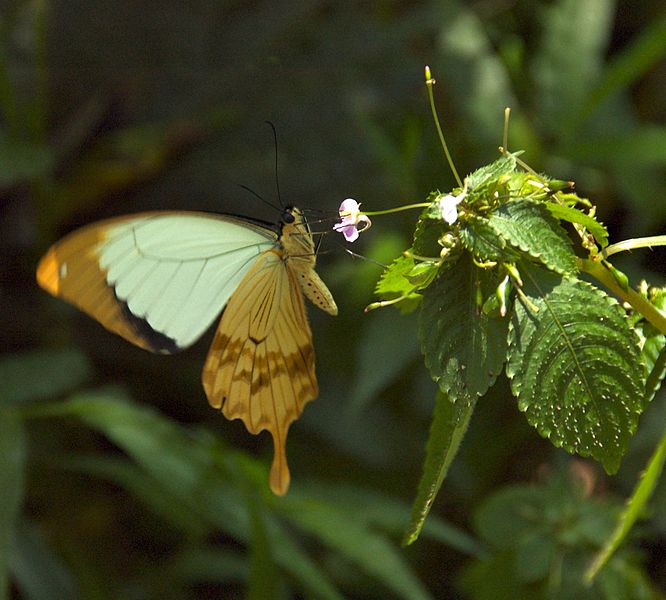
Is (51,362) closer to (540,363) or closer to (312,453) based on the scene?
(312,453)

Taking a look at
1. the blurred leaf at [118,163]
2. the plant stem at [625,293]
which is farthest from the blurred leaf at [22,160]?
the plant stem at [625,293]

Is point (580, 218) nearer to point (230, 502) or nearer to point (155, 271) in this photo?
point (155, 271)

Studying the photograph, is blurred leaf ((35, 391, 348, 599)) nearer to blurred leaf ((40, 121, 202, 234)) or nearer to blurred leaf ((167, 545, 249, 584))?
blurred leaf ((167, 545, 249, 584))

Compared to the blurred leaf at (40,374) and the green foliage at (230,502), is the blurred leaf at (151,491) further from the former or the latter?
the blurred leaf at (40,374)

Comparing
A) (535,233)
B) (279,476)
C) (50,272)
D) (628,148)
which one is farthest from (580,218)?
(628,148)

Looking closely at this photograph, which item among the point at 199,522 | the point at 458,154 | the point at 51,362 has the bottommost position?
the point at 199,522

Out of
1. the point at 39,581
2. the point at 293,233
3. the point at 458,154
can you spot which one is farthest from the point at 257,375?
the point at 458,154
